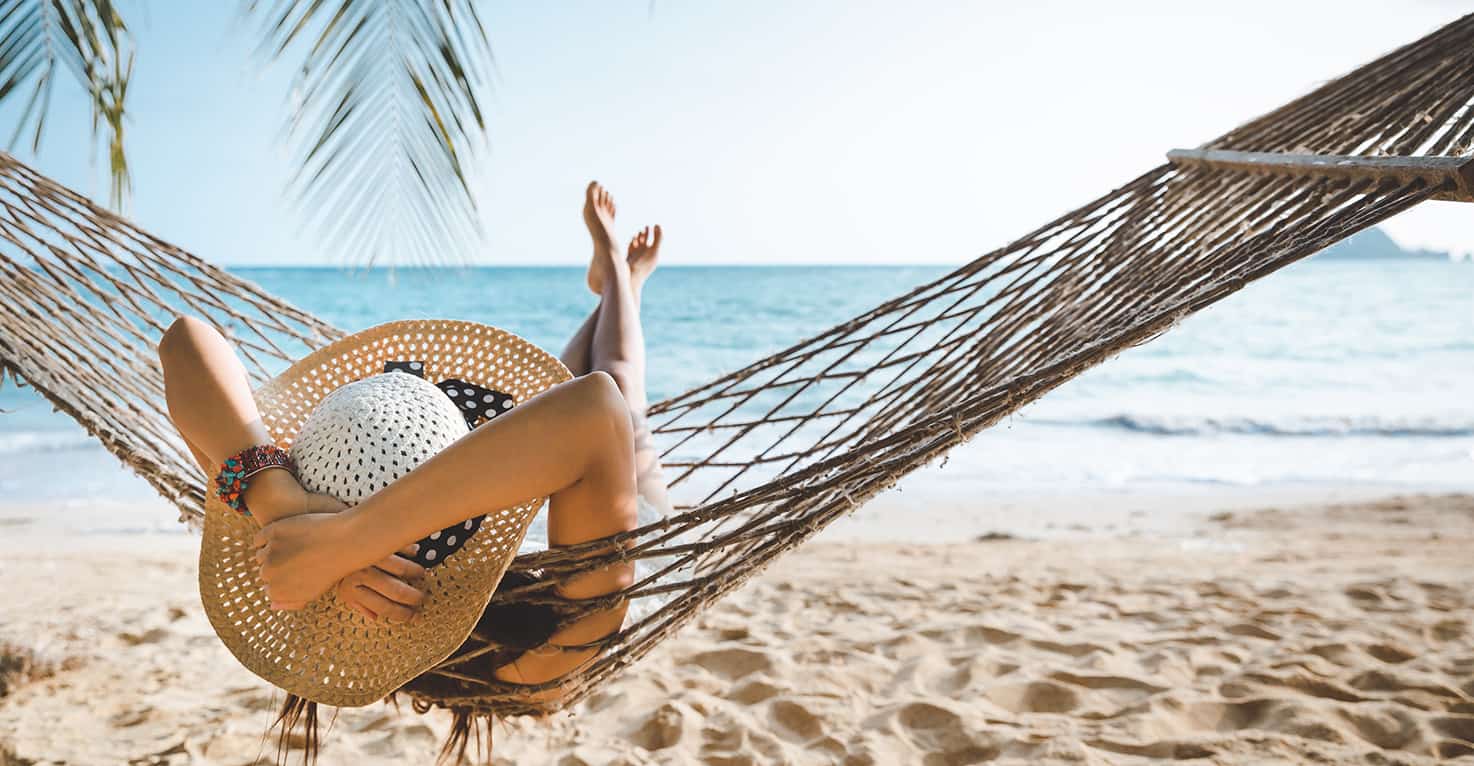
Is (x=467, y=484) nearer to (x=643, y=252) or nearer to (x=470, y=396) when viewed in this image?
(x=470, y=396)

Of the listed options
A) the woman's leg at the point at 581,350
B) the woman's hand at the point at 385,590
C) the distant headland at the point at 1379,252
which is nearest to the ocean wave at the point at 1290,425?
the woman's leg at the point at 581,350

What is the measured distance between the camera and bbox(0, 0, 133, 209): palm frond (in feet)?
3.86

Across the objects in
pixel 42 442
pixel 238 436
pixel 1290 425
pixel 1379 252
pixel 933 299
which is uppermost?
pixel 1379 252

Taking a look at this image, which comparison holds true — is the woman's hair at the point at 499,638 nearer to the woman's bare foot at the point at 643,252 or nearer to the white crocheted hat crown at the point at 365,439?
the white crocheted hat crown at the point at 365,439

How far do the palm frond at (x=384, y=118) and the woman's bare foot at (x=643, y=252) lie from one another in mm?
1069

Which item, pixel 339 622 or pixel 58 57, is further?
pixel 58 57

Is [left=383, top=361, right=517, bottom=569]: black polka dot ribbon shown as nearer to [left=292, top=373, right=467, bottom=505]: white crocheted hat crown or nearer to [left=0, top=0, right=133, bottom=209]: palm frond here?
[left=292, top=373, right=467, bottom=505]: white crocheted hat crown

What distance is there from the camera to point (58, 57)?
122 cm

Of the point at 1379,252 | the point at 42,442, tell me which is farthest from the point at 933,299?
the point at 1379,252

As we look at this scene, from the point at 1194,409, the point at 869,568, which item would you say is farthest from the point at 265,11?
the point at 1194,409

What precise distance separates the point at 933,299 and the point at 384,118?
0.94m

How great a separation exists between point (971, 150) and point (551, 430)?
13.4 m

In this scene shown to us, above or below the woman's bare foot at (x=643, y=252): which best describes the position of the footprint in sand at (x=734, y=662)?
below

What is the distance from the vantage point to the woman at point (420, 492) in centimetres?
87
